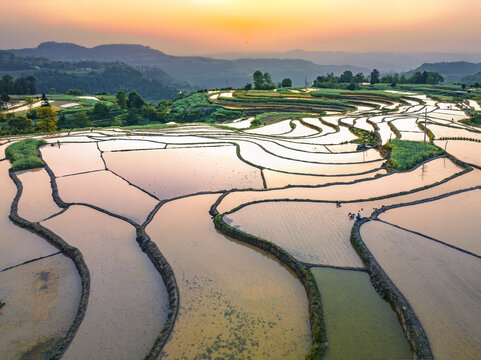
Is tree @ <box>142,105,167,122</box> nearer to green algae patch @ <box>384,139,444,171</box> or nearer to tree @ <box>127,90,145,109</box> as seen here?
tree @ <box>127,90,145,109</box>

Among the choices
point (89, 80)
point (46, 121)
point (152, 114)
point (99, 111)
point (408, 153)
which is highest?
point (89, 80)

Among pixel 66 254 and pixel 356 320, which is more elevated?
pixel 356 320

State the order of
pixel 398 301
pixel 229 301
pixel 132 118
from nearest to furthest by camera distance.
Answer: pixel 398 301, pixel 229 301, pixel 132 118

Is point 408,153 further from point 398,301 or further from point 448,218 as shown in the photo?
point 398,301

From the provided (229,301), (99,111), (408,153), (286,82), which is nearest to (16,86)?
(99,111)

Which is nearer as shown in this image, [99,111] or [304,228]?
[304,228]

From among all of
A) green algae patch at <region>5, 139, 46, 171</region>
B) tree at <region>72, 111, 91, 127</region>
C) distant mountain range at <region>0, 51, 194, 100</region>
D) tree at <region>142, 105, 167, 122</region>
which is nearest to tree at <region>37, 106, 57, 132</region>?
tree at <region>72, 111, 91, 127</region>

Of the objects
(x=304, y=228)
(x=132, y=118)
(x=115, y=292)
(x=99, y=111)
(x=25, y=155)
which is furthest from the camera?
(x=132, y=118)
